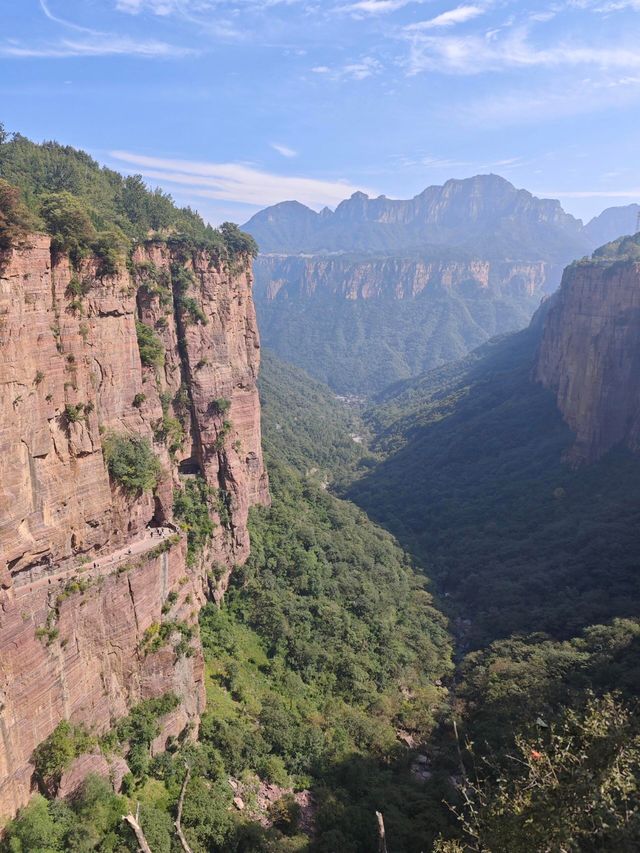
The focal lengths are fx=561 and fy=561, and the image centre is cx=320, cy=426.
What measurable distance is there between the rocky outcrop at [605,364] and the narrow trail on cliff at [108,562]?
56574 mm

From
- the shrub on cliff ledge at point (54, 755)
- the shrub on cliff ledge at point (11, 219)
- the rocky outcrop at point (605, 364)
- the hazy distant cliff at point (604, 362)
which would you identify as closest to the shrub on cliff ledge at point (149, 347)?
the shrub on cliff ledge at point (11, 219)

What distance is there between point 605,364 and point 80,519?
2554 inches

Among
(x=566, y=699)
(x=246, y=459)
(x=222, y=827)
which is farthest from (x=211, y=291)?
(x=566, y=699)

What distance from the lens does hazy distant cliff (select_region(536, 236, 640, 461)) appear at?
69062 millimetres

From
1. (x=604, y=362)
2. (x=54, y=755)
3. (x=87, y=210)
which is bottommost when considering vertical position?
(x=54, y=755)

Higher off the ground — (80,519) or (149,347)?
(149,347)

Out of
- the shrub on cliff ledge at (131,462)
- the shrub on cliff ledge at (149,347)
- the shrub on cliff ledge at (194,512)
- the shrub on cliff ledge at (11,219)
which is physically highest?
the shrub on cliff ledge at (11,219)

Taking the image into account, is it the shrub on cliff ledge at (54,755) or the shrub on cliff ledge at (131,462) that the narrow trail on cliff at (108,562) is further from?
the shrub on cliff ledge at (54,755)

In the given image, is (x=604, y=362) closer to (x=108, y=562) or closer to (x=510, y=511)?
(x=510, y=511)

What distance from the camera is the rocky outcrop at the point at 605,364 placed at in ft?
226

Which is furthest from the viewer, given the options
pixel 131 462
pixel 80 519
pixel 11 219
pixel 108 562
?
pixel 131 462

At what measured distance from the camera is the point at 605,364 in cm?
7050

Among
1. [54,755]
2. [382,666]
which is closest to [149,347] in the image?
[54,755]

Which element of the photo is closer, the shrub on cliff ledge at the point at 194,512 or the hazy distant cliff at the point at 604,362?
the shrub on cliff ledge at the point at 194,512
